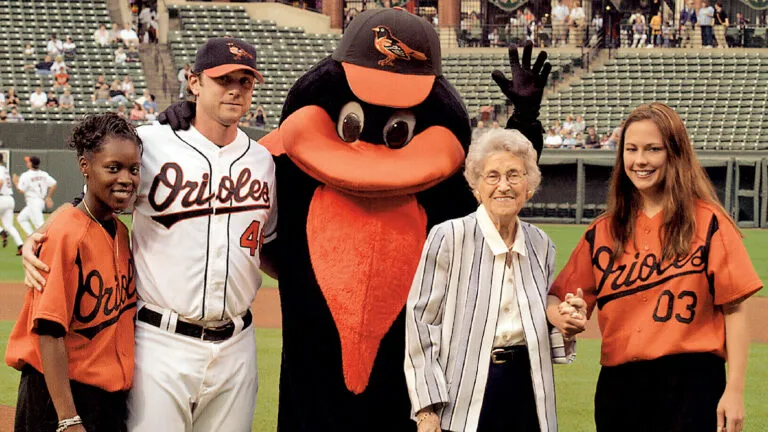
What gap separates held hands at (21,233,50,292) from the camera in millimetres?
3324

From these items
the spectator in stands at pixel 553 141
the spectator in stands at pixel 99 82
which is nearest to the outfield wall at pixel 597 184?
the spectator in stands at pixel 553 141

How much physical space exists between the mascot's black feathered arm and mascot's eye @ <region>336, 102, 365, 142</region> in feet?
1.79

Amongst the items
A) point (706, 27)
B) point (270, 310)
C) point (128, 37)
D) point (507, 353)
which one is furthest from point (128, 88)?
point (507, 353)

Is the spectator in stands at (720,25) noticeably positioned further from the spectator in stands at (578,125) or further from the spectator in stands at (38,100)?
the spectator in stands at (38,100)

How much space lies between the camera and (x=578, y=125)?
2297 centimetres

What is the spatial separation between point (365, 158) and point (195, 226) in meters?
0.68

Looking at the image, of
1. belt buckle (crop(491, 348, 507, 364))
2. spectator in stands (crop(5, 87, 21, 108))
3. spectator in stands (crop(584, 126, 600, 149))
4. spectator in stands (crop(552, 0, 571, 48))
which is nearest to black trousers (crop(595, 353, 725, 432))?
belt buckle (crop(491, 348, 507, 364))

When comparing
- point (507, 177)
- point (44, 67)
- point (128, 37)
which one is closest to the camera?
point (507, 177)

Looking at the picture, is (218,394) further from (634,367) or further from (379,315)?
(634,367)

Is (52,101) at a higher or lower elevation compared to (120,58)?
lower

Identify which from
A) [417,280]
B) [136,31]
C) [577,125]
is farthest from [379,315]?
[136,31]

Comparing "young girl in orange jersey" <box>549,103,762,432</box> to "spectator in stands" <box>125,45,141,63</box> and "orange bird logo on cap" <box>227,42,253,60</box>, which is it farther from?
"spectator in stands" <box>125,45,141,63</box>

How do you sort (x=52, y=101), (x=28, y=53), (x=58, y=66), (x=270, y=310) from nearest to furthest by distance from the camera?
(x=270, y=310)
(x=52, y=101)
(x=58, y=66)
(x=28, y=53)

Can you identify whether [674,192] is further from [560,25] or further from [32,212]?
[560,25]
